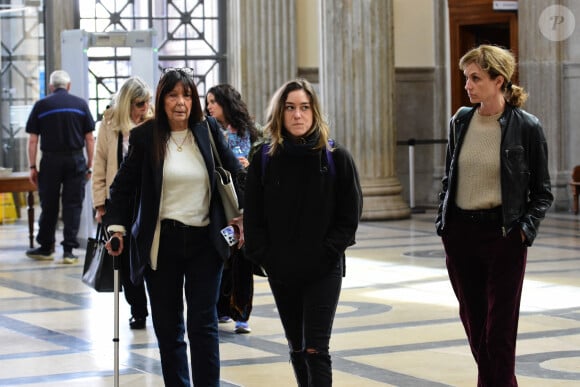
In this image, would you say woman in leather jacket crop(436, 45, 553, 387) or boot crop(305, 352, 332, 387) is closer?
boot crop(305, 352, 332, 387)

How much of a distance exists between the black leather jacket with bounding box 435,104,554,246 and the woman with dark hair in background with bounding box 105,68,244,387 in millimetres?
1051

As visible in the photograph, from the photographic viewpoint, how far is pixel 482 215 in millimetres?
5680

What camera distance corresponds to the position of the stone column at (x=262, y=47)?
2023 centimetres

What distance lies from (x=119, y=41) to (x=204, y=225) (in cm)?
873

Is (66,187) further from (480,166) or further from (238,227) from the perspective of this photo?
(480,166)

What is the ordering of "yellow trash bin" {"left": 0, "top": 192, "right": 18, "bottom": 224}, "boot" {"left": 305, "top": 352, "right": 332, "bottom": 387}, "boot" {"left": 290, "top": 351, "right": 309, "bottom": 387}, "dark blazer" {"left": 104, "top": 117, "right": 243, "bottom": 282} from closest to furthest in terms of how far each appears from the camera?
"boot" {"left": 305, "top": 352, "right": 332, "bottom": 387}, "boot" {"left": 290, "top": 351, "right": 309, "bottom": 387}, "dark blazer" {"left": 104, "top": 117, "right": 243, "bottom": 282}, "yellow trash bin" {"left": 0, "top": 192, "right": 18, "bottom": 224}

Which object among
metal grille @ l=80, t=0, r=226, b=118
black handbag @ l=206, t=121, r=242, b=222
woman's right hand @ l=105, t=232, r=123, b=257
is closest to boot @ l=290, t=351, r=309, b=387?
black handbag @ l=206, t=121, r=242, b=222

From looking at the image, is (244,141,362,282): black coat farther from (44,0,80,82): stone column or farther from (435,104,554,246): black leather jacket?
(44,0,80,82): stone column

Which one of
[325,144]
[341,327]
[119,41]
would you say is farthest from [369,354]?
[119,41]

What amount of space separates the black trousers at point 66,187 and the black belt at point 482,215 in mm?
8292

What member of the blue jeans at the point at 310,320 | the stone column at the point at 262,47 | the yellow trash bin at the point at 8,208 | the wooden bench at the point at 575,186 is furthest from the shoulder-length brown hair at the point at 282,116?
the stone column at the point at 262,47

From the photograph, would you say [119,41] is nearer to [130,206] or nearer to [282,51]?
[282,51]

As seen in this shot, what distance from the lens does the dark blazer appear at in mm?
5945

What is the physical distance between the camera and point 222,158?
6.23 metres
